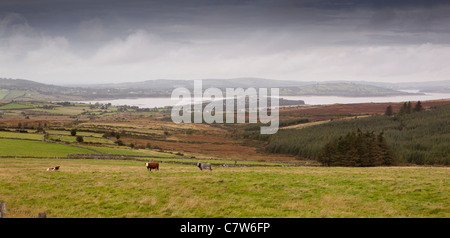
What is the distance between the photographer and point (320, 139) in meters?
110

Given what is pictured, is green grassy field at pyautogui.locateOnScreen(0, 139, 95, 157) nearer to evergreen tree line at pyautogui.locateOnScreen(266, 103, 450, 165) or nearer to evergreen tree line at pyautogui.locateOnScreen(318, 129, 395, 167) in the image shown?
evergreen tree line at pyautogui.locateOnScreen(318, 129, 395, 167)

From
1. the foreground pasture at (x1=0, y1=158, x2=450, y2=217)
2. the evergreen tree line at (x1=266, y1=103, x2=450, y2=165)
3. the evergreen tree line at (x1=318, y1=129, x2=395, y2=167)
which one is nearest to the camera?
the foreground pasture at (x1=0, y1=158, x2=450, y2=217)

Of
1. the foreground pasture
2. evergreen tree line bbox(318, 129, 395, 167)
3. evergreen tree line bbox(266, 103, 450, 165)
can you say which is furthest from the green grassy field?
evergreen tree line bbox(266, 103, 450, 165)

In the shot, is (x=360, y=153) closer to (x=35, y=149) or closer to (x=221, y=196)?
(x=221, y=196)

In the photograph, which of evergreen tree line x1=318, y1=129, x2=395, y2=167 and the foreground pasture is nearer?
the foreground pasture

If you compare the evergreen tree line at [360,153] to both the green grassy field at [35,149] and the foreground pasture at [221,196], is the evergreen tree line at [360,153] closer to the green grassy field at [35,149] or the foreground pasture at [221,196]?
the foreground pasture at [221,196]

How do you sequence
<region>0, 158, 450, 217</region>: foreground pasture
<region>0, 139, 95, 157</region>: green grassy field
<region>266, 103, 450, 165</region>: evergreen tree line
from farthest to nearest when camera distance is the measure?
<region>266, 103, 450, 165</region>: evergreen tree line → <region>0, 139, 95, 157</region>: green grassy field → <region>0, 158, 450, 217</region>: foreground pasture

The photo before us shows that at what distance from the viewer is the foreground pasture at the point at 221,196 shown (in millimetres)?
17359

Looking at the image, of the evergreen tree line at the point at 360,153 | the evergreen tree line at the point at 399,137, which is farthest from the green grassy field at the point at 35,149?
the evergreen tree line at the point at 399,137

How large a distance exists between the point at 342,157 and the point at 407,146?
156 feet

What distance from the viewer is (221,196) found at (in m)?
20.5

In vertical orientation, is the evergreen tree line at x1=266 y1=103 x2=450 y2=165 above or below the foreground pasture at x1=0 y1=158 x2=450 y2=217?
below

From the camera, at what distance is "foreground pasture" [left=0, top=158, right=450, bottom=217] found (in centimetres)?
1736

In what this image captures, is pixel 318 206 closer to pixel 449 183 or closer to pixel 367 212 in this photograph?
pixel 367 212
